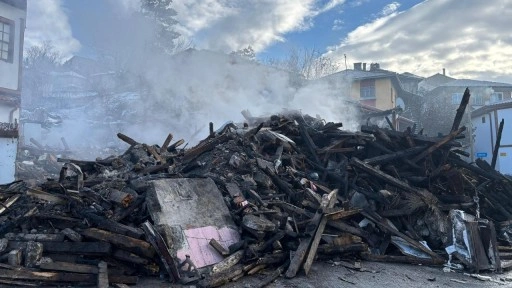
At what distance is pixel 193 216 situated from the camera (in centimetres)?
591

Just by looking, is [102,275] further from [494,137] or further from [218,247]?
[494,137]

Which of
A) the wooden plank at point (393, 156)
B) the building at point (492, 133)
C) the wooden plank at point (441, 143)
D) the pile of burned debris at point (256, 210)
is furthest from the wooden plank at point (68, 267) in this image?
the building at point (492, 133)

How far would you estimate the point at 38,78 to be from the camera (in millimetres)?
35281

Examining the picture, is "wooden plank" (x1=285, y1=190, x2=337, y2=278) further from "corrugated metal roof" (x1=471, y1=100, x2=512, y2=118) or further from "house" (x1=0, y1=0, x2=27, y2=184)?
"corrugated metal roof" (x1=471, y1=100, x2=512, y2=118)

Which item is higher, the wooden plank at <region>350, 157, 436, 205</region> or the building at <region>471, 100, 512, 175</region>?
the building at <region>471, 100, 512, 175</region>

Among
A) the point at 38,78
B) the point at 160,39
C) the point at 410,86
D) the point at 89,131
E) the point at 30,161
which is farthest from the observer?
the point at 410,86

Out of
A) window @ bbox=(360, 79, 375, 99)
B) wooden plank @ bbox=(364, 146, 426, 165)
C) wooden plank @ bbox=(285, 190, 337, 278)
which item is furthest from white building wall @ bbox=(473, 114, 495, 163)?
wooden plank @ bbox=(285, 190, 337, 278)

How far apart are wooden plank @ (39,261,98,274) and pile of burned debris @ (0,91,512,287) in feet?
0.04

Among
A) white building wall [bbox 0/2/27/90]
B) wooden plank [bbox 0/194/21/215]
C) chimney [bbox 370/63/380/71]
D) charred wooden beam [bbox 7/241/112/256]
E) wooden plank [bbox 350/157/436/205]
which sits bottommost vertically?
charred wooden beam [bbox 7/241/112/256]

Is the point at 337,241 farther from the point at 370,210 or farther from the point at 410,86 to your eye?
the point at 410,86

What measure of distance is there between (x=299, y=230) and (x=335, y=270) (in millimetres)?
880

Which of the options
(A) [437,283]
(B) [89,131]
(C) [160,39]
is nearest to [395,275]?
(A) [437,283]

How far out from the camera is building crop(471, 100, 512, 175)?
18.7 m

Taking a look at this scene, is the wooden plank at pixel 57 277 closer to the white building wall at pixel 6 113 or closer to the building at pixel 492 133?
the white building wall at pixel 6 113
